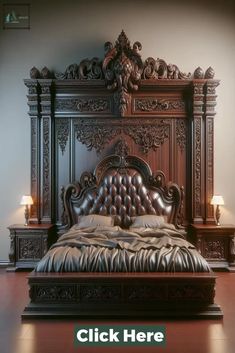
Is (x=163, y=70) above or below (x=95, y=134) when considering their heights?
above

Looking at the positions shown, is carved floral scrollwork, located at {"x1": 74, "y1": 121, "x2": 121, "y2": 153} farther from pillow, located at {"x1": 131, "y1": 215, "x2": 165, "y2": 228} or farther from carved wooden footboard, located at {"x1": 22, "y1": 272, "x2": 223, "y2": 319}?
carved wooden footboard, located at {"x1": 22, "y1": 272, "x2": 223, "y2": 319}

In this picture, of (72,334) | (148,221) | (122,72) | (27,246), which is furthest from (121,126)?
(72,334)

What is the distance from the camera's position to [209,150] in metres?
5.68

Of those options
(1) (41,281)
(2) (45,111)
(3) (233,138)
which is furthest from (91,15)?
(1) (41,281)

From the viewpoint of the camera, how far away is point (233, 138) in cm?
576

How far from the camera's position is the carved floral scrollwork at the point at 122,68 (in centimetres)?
551

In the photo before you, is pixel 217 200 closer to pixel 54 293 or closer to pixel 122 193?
pixel 122 193

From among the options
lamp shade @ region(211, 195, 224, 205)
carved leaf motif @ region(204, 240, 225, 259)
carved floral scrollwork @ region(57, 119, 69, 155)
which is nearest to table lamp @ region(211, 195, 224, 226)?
lamp shade @ region(211, 195, 224, 205)

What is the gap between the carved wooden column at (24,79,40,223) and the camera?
5.62 meters

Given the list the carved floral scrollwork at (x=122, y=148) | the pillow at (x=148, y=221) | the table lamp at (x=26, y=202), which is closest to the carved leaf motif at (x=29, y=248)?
the table lamp at (x=26, y=202)

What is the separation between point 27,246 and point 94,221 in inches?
39.4

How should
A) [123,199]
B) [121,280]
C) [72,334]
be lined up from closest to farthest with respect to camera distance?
[72,334]
[121,280]
[123,199]

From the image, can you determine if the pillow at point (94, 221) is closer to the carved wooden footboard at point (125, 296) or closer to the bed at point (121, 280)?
the bed at point (121, 280)

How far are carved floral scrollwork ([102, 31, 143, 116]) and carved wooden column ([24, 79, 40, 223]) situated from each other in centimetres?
105
